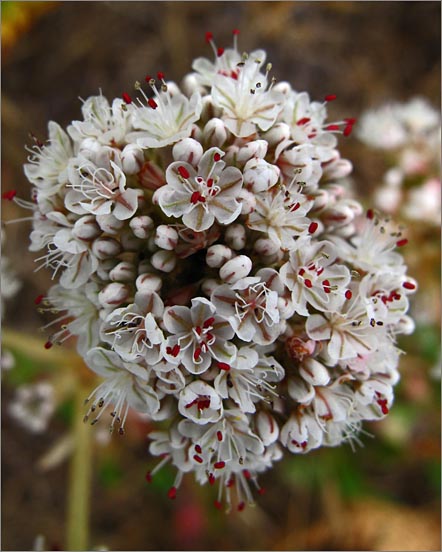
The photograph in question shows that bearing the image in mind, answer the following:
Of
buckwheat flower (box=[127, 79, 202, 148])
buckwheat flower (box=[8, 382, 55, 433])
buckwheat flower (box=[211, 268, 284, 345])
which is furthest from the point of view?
buckwheat flower (box=[8, 382, 55, 433])

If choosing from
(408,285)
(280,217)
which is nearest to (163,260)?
(280,217)

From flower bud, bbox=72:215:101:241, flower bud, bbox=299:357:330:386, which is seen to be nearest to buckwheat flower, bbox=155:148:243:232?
flower bud, bbox=72:215:101:241

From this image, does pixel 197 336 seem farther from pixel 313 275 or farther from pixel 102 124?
pixel 102 124

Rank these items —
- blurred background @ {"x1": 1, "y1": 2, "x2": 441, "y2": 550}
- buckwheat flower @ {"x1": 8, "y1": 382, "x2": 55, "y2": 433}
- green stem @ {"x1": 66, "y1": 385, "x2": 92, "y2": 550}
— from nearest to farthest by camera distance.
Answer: green stem @ {"x1": 66, "y1": 385, "x2": 92, "y2": 550}
buckwheat flower @ {"x1": 8, "y1": 382, "x2": 55, "y2": 433}
blurred background @ {"x1": 1, "y1": 2, "x2": 441, "y2": 550}

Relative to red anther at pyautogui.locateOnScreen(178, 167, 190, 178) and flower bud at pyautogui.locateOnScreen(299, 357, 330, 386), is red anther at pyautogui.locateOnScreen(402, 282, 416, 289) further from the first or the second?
red anther at pyautogui.locateOnScreen(178, 167, 190, 178)

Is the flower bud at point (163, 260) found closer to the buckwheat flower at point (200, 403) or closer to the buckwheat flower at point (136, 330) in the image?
the buckwheat flower at point (136, 330)

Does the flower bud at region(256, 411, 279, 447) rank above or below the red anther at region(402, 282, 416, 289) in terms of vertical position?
below

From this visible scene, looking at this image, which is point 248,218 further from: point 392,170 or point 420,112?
point 420,112

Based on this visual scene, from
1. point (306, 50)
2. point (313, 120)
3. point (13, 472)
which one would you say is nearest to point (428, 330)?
point (313, 120)

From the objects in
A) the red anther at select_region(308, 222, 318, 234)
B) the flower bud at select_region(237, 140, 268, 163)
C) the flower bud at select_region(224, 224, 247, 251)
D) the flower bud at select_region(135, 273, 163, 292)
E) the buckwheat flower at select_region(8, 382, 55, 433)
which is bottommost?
the buckwheat flower at select_region(8, 382, 55, 433)
